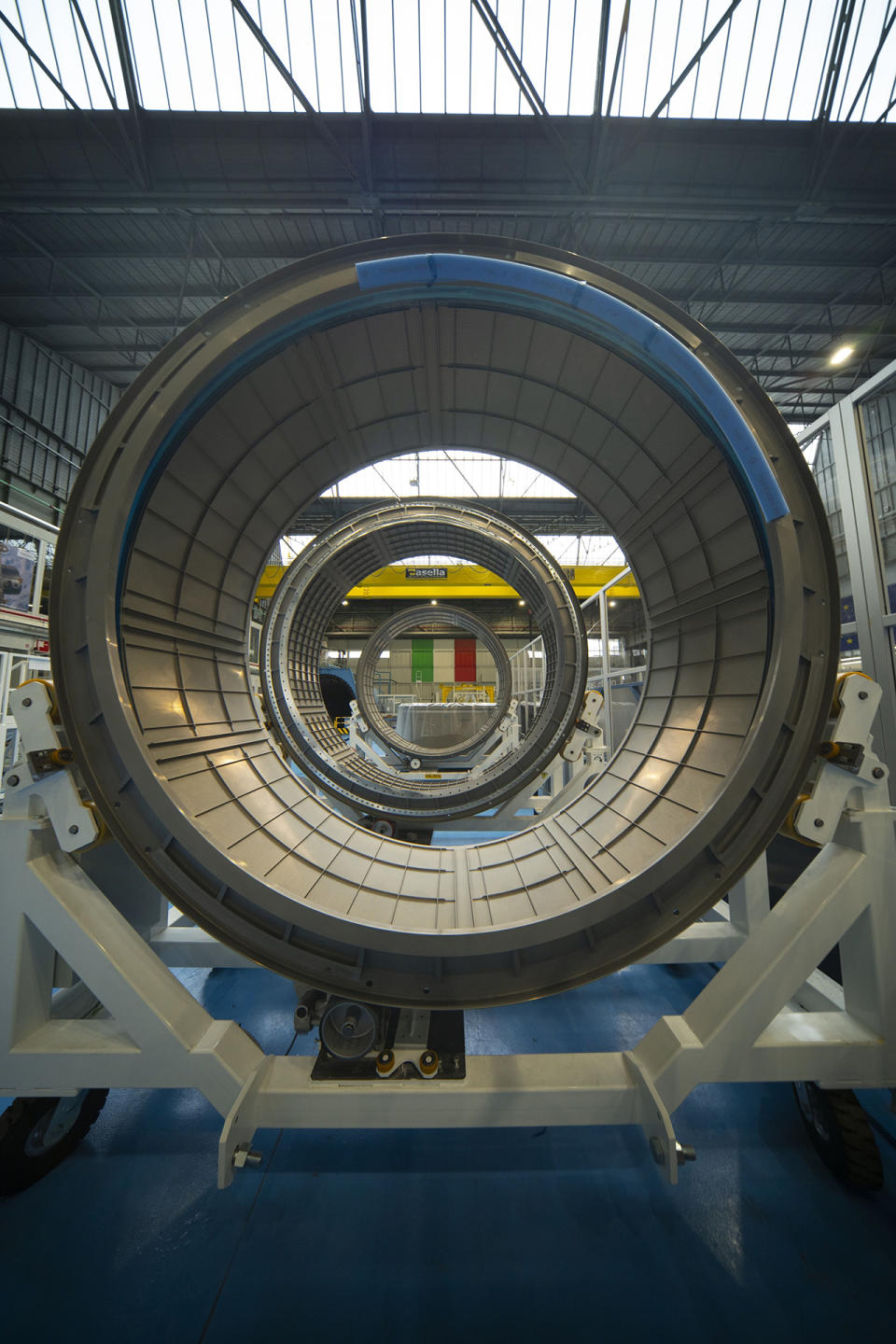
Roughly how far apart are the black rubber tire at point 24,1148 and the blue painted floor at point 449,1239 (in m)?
0.06

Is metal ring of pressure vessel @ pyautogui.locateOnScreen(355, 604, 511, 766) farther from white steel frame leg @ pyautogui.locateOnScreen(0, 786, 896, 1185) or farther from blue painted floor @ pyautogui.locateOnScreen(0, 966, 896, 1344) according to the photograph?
white steel frame leg @ pyautogui.locateOnScreen(0, 786, 896, 1185)

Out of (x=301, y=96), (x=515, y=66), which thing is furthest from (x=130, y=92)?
(x=515, y=66)

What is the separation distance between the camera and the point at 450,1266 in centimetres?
172

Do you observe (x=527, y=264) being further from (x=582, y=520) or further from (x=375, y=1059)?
(x=582, y=520)

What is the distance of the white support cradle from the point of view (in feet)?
5.65

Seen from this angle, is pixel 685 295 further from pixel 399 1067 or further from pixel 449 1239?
pixel 449 1239

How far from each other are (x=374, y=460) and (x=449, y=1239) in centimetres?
375

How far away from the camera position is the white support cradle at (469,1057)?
1723mm

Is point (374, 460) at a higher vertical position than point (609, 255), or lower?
lower

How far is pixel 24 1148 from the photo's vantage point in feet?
6.44

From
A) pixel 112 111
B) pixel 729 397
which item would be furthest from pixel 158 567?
pixel 112 111

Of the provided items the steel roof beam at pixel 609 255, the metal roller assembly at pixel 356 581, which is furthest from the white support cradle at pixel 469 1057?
the steel roof beam at pixel 609 255

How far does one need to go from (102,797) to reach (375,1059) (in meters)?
1.33

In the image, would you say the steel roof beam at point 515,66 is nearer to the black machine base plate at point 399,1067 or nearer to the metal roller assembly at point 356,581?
the metal roller assembly at point 356,581
